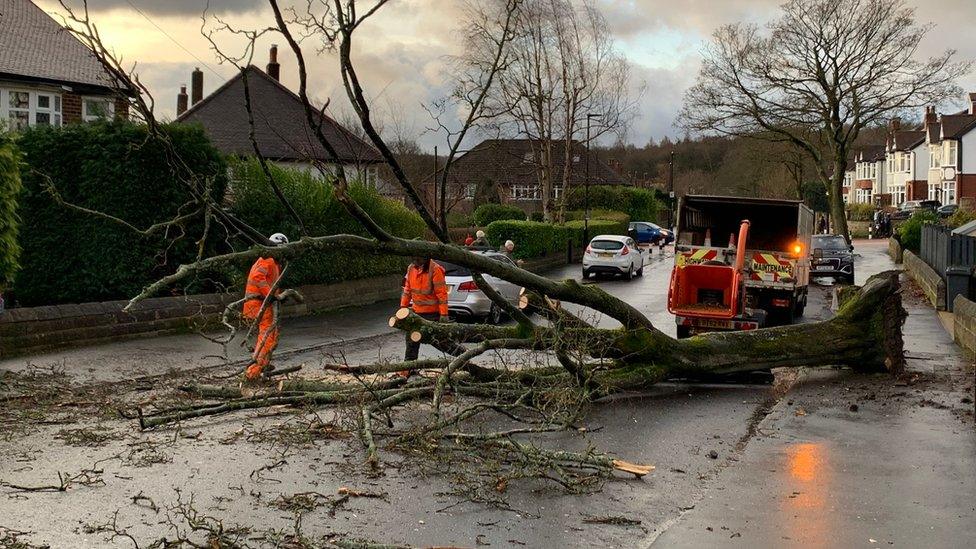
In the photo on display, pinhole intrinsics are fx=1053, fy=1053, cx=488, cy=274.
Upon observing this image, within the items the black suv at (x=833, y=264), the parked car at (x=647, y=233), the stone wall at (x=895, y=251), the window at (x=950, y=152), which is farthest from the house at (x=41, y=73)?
the window at (x=950, y=152)

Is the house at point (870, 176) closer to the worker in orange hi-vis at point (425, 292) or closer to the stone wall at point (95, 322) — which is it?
the stone wall at point (95, 322)

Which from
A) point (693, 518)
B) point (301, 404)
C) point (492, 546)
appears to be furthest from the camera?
point (301, 404)

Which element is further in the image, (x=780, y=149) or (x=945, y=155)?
(x=945, y=155)

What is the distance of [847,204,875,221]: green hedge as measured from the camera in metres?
83.4

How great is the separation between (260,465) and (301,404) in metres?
1.80

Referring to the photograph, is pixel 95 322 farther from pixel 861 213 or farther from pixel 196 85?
pixel 861 213

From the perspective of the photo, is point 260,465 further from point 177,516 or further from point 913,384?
point 913,384

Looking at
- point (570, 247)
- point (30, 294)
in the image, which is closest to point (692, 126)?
point (570, 247)

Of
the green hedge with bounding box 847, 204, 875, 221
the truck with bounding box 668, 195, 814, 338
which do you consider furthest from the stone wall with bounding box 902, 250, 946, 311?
the green hedge with bounding box 847, 204, 875, 221

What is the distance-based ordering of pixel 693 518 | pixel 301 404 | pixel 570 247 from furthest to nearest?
pixel 570 247 < pixel 301 404 < pixel 693 518

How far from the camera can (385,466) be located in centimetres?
862

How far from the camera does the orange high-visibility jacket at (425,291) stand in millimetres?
13555

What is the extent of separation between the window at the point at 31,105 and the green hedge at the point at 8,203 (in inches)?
590

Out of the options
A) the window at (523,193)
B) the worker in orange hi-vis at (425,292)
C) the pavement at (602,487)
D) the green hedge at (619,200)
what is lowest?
the pavement at (602,487)
